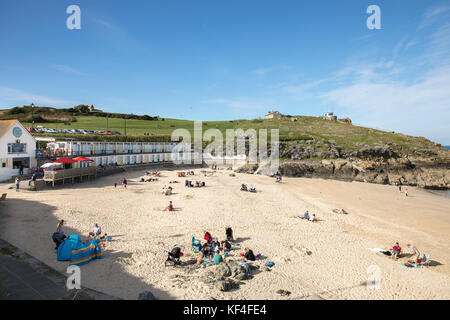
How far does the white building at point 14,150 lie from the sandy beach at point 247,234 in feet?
14.4

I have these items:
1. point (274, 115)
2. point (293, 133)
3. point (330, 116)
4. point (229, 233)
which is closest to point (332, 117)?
point (330, 116)

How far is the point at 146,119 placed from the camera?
292 ft

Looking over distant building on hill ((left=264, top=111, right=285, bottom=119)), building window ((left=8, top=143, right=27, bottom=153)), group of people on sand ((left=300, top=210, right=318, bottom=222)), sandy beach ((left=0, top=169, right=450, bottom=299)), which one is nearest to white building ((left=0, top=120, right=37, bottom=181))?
building window ((left=8, top=143, right=27, bottom=153))

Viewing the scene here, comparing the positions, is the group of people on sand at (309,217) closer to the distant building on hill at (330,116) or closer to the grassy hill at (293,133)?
the grassy hill at (293,133)

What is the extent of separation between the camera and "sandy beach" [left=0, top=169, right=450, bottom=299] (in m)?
9.32

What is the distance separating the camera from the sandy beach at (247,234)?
9320 mm

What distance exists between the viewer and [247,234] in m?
14.7

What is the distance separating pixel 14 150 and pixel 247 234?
2482 centimetres

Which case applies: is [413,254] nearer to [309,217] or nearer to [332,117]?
[309,217]

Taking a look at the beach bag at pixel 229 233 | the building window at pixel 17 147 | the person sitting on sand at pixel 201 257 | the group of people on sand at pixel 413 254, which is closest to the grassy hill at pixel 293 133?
the building window at pixel 17 147

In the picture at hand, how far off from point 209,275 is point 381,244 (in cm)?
1073

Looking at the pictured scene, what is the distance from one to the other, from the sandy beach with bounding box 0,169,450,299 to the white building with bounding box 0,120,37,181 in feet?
14.4
